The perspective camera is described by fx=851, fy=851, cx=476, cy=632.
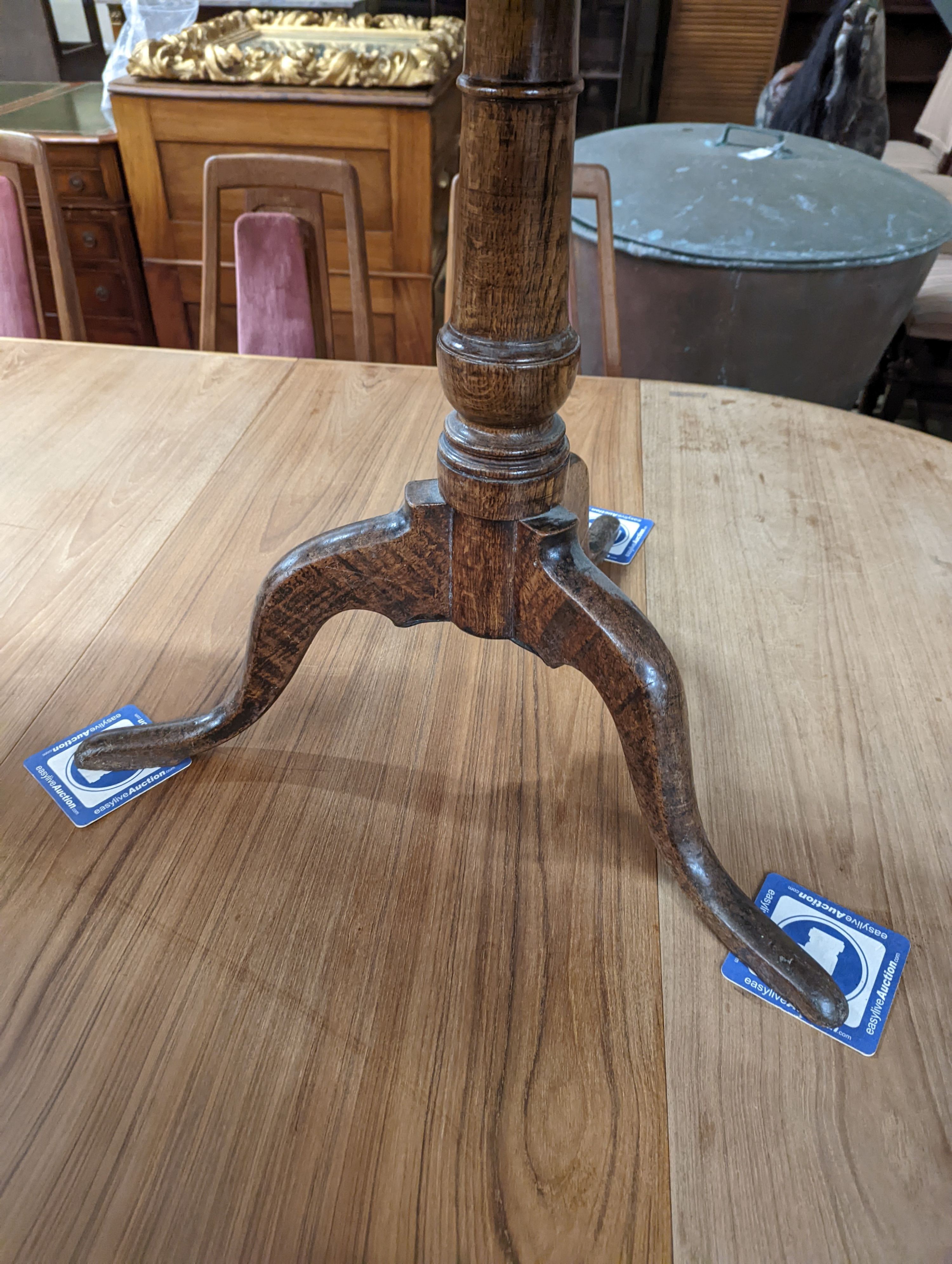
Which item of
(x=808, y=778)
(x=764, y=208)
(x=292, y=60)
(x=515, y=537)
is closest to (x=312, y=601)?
(x=515, y=537)

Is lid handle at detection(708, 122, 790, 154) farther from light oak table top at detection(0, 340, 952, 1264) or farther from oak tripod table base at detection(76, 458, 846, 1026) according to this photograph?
oak tripod table base at detection(76, 458, 846, 1026)

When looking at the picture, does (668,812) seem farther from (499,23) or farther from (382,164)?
(382,164)

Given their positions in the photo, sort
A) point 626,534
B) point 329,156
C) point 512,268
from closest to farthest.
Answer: point 512,268 → point 626,534 → point 329,156

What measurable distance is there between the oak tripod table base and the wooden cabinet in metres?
1.94

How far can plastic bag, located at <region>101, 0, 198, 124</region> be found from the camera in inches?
95.1

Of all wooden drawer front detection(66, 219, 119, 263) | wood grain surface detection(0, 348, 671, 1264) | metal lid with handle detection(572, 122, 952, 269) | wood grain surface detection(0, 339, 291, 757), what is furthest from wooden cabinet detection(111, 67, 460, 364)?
wood grain surface detection(0, 348, 671, 1264)

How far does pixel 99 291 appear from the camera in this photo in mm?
2680

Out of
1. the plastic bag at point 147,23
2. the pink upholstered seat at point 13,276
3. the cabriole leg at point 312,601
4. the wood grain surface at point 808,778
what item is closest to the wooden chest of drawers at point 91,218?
the plastic bag at point 147,23

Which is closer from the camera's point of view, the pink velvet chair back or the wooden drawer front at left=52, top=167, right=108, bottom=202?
the pink velvet chair back

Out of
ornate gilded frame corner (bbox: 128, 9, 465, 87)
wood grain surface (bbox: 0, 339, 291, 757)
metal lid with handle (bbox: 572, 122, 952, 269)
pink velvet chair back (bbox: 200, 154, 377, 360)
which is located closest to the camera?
wood grain surface (bbox: 0, 339, 291, 757)

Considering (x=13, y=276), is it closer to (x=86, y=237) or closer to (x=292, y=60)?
(x=292, y=60)

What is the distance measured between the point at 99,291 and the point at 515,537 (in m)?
2.68

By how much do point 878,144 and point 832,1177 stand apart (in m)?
2.87

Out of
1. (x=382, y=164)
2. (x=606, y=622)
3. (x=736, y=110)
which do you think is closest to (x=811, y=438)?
(x=606, y=622)
